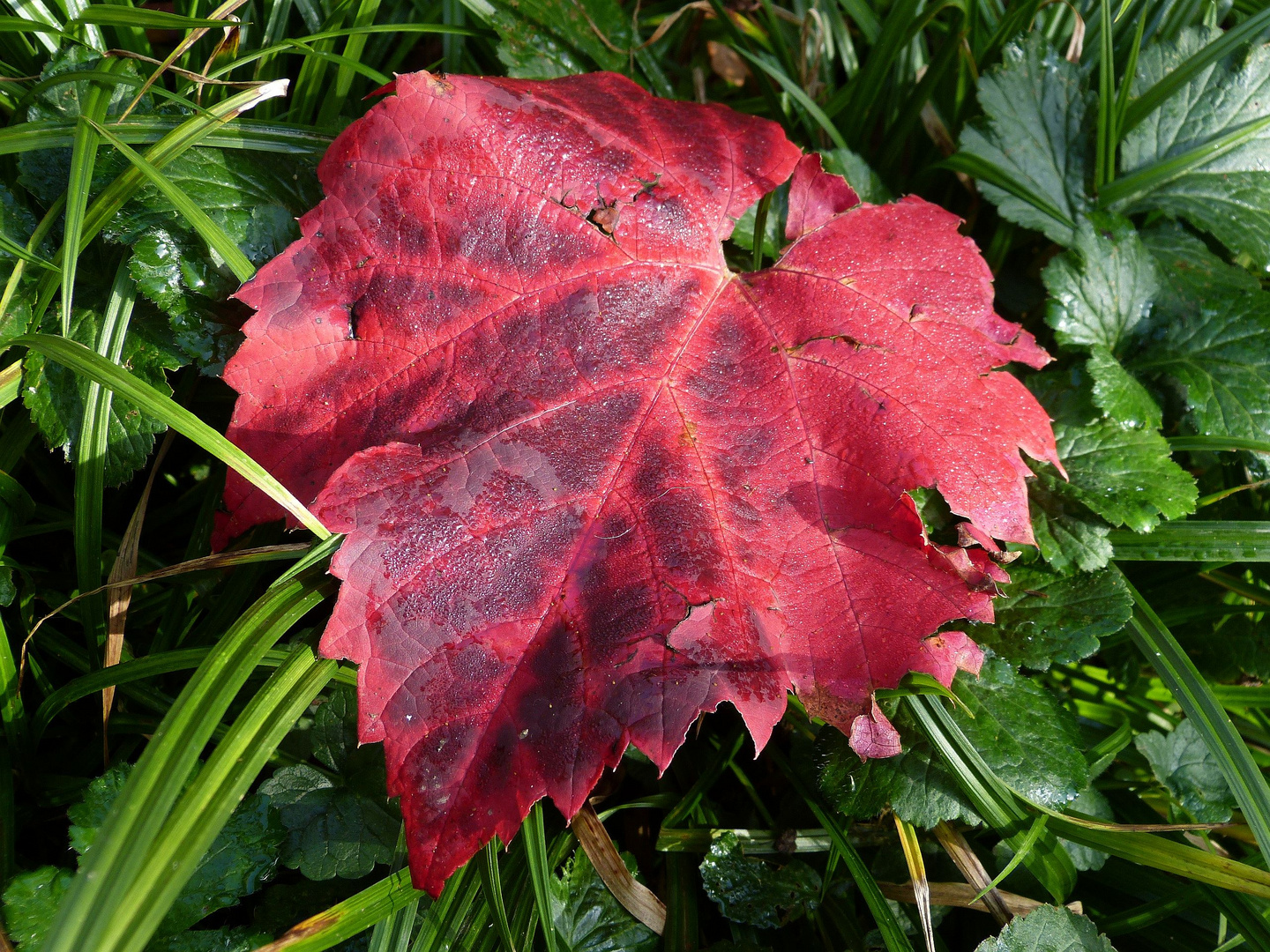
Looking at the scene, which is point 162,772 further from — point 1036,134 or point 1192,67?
point 1192,67

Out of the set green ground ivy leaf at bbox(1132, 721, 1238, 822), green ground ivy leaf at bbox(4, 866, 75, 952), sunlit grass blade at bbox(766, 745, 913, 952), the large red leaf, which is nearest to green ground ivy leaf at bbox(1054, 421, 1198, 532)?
the large red leaf

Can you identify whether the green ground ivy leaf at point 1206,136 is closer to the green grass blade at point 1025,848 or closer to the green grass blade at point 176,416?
the green grass blade at point 1025,848

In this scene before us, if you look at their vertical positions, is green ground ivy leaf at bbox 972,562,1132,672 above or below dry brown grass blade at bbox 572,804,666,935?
above

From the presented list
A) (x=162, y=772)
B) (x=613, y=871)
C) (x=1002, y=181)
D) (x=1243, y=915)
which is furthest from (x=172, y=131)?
(x=1243, y=915)

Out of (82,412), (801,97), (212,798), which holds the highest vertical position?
(801,97)

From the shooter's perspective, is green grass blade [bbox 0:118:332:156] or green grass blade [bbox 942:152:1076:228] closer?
green grass blade [bbox 0:118:332:156]

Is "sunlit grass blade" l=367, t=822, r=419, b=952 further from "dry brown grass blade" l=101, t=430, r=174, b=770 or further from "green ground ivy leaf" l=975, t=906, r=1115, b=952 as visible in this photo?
"green ground ivy leaf" l=975, t=906, r=1115, b=952
